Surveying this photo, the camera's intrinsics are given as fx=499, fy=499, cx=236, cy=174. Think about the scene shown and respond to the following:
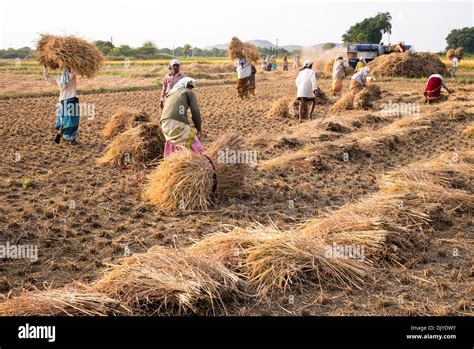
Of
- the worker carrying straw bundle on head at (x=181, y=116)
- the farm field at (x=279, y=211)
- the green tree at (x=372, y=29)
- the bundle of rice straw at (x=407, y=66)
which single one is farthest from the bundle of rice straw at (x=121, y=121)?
the green tree at (x=372, y=29)

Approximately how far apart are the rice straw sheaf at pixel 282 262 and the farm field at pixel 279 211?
0.02 metres

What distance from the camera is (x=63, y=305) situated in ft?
9.46

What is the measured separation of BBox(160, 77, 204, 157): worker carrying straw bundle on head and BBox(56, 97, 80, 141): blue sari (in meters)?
2.95

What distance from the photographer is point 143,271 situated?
3.28 metres

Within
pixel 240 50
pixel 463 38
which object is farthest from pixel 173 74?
pixel 463 38

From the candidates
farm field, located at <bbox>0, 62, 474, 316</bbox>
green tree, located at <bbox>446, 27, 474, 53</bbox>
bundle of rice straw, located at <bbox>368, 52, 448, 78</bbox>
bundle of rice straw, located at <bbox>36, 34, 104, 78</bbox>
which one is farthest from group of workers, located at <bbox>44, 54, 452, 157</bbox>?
green tree, located at <bbox>446, 27, 474, 53</bbox>

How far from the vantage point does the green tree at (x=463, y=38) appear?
37.0 m

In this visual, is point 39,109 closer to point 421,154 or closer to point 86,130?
point 86,130

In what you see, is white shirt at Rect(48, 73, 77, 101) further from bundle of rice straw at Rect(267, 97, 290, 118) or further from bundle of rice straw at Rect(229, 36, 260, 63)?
bundle of rice straw at Rect(229, 36, 260, 63)

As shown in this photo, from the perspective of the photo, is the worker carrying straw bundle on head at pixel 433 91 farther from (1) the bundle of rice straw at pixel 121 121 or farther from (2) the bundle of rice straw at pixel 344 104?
(1) the bundle of rice straw at pixel 121 121
